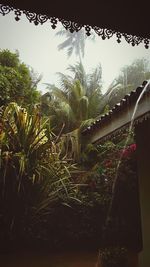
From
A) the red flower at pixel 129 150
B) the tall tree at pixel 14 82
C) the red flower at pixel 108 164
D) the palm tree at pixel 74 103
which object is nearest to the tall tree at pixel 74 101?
the palm tree at pixel 74 103

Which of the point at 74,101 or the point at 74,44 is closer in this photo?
the point at 74,101

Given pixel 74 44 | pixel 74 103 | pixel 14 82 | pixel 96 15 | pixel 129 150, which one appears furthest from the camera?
pixel 74 44

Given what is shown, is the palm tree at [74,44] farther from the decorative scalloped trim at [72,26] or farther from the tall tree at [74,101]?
the decorative scalloped trim at [72,26]

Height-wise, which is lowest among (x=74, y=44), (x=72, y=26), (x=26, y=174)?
(x=26, y=174)

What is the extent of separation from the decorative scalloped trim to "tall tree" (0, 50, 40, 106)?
4969 millimetres

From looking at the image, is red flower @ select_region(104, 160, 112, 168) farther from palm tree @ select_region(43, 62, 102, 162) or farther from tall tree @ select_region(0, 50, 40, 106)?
tall tree @ select_region(0, 50, 40, 106)

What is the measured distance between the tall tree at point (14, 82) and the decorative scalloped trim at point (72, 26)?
4969mm

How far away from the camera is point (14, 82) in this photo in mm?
7156

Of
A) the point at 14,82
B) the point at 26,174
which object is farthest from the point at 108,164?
the point at 14,82

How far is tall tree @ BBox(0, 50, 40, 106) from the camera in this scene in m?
6.88

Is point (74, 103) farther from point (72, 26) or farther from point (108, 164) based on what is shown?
point (72, 26)

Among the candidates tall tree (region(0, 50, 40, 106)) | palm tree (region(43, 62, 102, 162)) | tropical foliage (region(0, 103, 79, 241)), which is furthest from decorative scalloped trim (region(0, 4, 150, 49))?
palm tree (region(43, 62, 102, 162))

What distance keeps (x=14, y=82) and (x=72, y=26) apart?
532 centimetres

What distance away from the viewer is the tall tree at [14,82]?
22.6 ft
